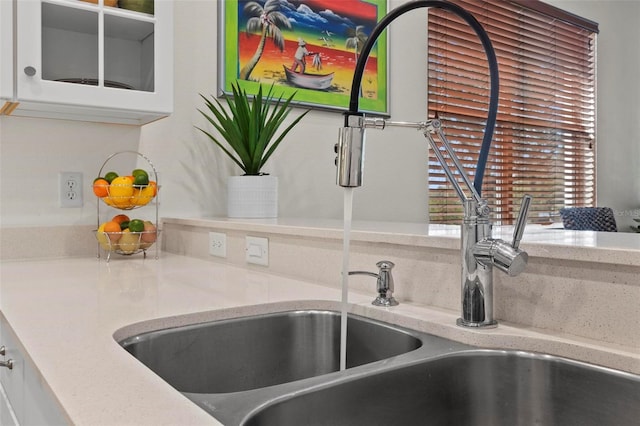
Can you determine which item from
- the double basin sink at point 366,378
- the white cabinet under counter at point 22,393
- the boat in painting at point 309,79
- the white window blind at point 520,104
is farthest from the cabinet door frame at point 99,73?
the white window blind at point 520,104

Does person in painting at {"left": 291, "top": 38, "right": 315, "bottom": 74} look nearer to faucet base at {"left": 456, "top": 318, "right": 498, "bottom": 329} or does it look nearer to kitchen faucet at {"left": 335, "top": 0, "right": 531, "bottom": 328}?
kitchen faucet at {"left": 335, "top": 0, "right": 531, "bottom": 328}

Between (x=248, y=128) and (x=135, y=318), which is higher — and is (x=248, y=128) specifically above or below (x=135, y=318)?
above

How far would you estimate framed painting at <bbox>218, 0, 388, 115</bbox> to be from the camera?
212cm

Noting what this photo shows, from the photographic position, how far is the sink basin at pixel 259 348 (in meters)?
0.90

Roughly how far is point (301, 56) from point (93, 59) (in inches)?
36.3

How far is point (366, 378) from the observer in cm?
71

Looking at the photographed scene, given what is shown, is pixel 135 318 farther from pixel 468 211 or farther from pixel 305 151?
pixel 305 151

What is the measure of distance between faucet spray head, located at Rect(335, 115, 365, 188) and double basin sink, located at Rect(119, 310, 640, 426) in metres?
0.26

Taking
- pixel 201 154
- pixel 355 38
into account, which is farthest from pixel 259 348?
pixel 355 38

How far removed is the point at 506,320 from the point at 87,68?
4.20 feet

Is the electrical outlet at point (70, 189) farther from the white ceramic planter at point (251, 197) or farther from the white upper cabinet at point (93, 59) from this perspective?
the white ceramic planter at point (251, 197)

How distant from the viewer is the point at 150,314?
94 cm

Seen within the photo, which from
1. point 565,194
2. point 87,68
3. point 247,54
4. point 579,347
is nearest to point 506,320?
point 579,347

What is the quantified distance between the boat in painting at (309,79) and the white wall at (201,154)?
0.11 meters
